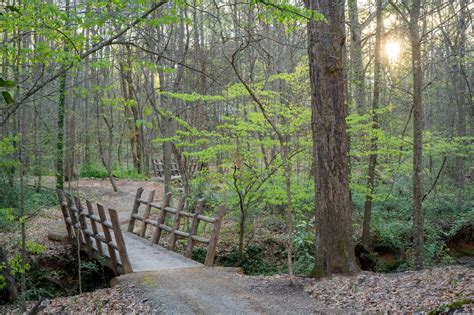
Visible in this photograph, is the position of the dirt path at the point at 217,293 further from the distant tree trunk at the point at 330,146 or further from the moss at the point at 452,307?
the moss at the point at 452,307

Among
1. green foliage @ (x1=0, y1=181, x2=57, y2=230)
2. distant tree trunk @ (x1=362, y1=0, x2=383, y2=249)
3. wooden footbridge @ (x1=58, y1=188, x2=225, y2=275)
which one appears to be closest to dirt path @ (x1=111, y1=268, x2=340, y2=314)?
wooden footbridge @ (x1=58, y1=188, x2=225, y2=275)

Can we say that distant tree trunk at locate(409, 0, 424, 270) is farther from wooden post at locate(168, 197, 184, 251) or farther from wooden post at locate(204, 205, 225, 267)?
wooden post at locate(168, 197, 184, 251)

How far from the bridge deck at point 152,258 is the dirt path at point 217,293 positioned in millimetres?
378

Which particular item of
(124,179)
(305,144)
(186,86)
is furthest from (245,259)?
(124,179)

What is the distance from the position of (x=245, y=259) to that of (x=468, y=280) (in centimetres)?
617

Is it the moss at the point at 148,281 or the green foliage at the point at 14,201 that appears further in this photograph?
the green foliage at the point at 14,201

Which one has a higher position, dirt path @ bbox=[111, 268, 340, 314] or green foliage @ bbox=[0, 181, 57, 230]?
green foliage @ bbox=[0, 181, 57, 230]

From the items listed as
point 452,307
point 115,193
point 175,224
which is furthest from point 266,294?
point 115,193

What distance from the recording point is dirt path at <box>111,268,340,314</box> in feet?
20.9

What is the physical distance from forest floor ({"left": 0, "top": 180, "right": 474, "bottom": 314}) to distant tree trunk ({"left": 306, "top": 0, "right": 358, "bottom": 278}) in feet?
1.68

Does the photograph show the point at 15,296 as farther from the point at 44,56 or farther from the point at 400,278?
the point at 400,278

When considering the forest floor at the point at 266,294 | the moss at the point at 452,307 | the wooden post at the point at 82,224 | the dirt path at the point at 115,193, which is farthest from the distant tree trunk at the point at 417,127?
the dirt path at the point at 115,193

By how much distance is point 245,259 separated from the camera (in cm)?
1139

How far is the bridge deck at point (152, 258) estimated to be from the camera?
882cm
